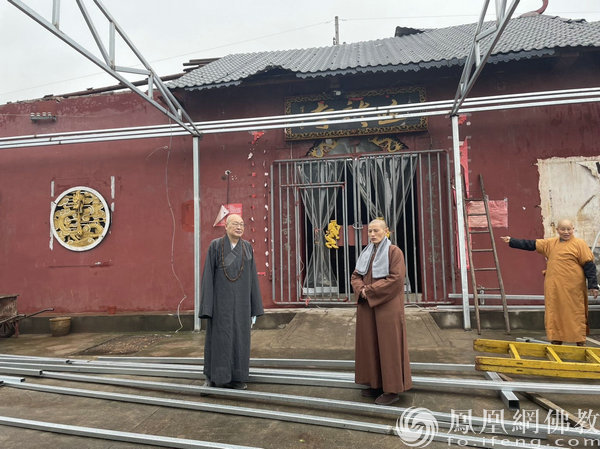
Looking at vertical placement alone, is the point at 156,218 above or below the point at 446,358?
above

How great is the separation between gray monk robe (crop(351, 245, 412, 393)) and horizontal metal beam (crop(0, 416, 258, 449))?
113 centimetres

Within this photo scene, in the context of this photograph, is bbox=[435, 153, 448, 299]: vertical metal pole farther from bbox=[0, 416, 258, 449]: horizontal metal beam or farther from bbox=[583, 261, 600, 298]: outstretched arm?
bbox=[0, 416, 258, 449]: horizontal metal beam

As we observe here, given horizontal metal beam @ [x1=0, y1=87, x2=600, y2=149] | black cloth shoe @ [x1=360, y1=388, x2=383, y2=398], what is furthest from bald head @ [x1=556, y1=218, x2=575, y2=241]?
black cloth shoe @ [x1=360, y1=388, x2=383, y2=398]

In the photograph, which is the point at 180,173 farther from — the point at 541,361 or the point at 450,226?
the point at 541,361

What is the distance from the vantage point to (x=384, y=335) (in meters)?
2.97

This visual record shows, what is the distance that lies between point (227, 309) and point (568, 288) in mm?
3715

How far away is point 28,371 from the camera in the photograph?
396cm

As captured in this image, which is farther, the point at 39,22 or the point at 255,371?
the point at 255,371

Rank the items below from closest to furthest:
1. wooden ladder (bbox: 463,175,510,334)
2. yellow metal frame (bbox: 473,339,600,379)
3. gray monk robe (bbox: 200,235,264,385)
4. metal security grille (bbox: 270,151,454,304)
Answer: yellow metal frame (bbox: 473,339,600,379), gray monk robe (bbox: 200,235,264,385), wooden ladder (bbox: 463,175,510,334), metal security grille (bbox: 270,151,454,304)

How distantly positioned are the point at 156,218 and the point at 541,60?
672 centimetres

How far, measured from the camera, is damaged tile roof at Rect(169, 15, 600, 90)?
546 cm

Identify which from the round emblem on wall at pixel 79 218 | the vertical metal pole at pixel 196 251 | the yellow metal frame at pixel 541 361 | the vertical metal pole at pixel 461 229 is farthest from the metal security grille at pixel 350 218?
the round emblem on wall at pixel 79 218

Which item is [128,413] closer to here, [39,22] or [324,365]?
[324,365]

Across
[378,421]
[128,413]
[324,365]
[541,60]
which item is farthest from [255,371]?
[541,60]
